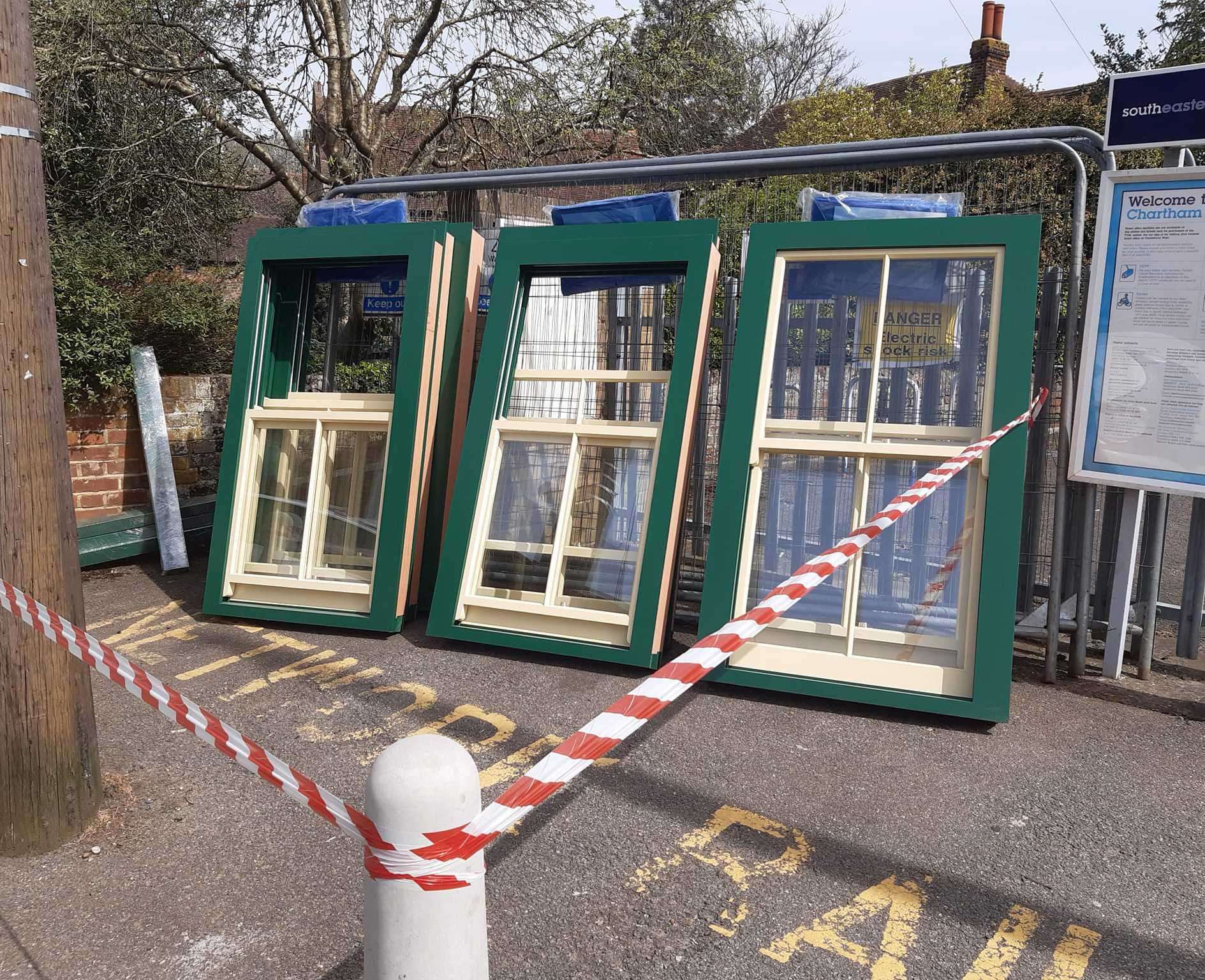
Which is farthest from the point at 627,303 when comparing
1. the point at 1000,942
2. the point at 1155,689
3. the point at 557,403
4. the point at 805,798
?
the point at 1000,942

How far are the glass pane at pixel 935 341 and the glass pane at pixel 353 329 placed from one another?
2935mm

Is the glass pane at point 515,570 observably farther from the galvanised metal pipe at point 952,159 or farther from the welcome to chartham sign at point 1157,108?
the welcome to chartham sign at point 1157,108

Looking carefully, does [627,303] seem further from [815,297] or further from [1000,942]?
[1000,942]

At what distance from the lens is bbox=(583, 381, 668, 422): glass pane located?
15.9ft

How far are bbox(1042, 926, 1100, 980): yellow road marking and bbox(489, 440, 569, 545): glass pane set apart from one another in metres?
2.90

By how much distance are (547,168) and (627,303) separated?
43.4 inches

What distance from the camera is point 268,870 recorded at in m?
2.85

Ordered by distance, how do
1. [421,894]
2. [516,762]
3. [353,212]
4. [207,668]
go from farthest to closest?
1. [353,212]
2. [207,668]
3. [516,762]
4. [421,894]

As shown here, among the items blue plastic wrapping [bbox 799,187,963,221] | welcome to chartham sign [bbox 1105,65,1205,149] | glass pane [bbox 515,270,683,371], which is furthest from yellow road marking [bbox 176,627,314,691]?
welcome to chartham sign [bbox 1105,65,1205,149]

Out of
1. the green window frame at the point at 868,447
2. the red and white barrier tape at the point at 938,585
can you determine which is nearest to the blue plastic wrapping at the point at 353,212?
the green window frame at the point at 868,447

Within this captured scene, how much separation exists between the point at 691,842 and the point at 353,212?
14.5ft

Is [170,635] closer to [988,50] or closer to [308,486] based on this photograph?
[308,486]

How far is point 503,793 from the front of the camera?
8.25 feet

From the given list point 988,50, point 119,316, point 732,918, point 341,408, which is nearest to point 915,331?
point 732,918
